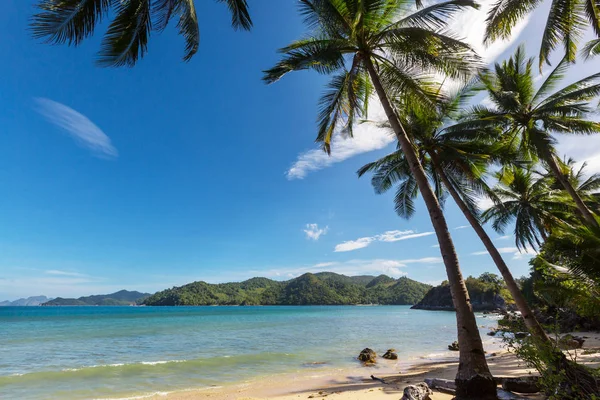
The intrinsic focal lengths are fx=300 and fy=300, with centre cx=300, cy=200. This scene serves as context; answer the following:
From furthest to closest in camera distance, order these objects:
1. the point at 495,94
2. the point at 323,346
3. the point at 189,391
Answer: the point at 323,346 < the point at 495,94 < the point at 189,391

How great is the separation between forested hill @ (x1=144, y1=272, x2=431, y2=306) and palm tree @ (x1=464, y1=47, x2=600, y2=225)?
122437 millimetres

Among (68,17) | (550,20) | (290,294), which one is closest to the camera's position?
(68,17)

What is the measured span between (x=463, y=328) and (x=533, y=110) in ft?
31.8

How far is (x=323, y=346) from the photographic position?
18.7m

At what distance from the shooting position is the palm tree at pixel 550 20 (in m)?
7.03

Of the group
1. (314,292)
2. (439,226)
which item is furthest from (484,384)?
(314,292)

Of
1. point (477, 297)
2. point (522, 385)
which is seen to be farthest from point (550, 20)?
point (477, 297)

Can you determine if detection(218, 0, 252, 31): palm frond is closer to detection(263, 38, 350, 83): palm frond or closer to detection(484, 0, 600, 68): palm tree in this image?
detection(263, 38, 350, 83): palm frond

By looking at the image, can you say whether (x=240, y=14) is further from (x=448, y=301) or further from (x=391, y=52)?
(x=448, y=301)

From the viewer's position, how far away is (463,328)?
5180 mm

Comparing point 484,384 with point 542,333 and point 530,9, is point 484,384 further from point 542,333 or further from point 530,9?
point 530,9

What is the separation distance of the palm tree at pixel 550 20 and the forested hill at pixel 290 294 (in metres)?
126

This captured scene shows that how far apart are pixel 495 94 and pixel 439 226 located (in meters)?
7.89

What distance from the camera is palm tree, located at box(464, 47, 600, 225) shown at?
10.3m
